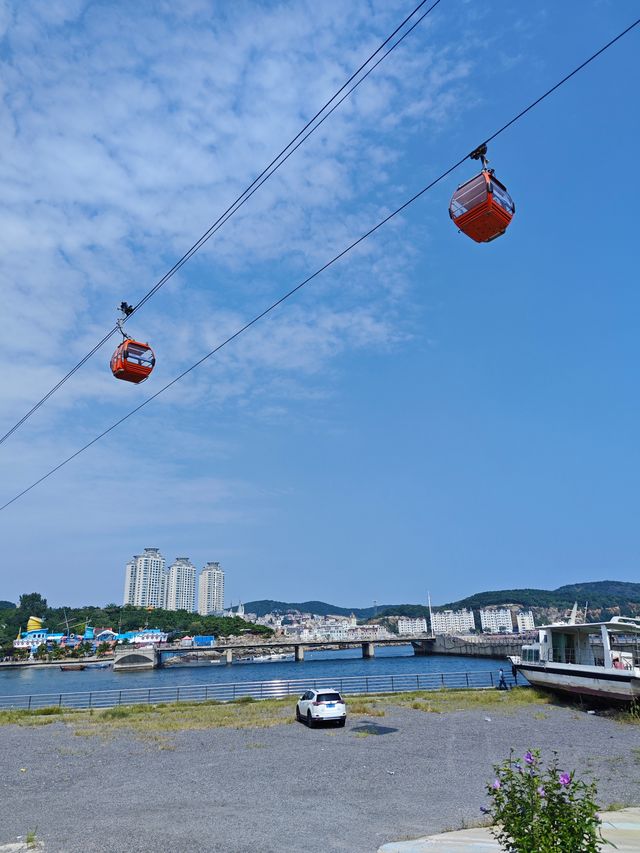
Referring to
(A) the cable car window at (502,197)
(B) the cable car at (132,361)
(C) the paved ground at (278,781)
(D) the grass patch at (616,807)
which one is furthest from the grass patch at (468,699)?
(A) the cable car window at (502,197)

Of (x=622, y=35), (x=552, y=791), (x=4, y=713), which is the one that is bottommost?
(x=4, y=713)

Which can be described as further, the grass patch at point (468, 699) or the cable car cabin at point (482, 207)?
the grass patch at point (468, 699)

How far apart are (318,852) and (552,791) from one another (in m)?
4.66

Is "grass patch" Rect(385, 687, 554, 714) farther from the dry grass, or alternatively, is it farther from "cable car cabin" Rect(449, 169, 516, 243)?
"cable car cabin" Rect(449, 169, 516, 243)

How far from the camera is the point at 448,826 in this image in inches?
379

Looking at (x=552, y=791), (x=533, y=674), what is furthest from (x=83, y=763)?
(x=533, y=674)

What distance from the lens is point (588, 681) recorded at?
2745cm

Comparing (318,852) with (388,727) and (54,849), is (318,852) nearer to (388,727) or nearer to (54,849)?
(54,849)

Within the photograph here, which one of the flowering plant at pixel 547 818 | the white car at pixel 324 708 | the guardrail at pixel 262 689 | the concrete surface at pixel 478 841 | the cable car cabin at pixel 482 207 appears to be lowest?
the guardrail at pixel 262 689

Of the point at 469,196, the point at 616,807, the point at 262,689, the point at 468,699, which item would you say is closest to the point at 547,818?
the point at 616,807

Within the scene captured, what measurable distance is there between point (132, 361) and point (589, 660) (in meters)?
29.3

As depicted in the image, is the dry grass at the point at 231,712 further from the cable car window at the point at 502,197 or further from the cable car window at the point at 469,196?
the cable car window at the point at 502,197

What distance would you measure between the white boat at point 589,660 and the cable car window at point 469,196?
2293cm

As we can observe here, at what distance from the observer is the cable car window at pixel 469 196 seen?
938 centimetres
